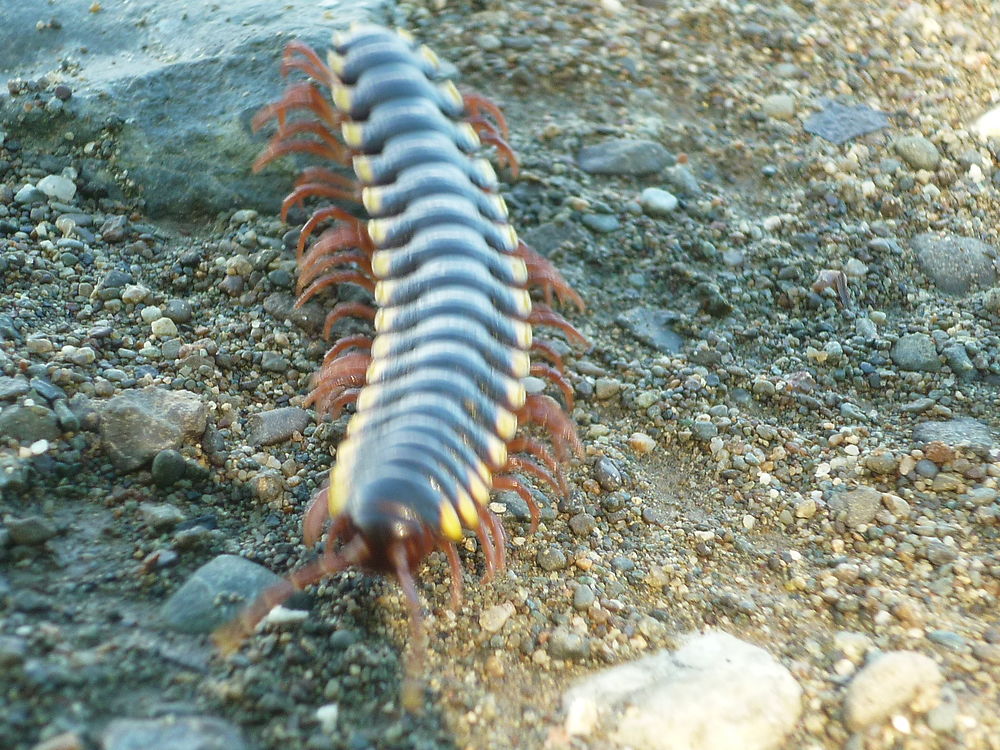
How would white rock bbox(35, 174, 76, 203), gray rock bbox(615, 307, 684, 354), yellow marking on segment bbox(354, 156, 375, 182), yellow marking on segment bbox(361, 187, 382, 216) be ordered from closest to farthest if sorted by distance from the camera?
yellow marking on segment bbox(361, 187, 382, 216) → yellow marking on segment bbox(354, 156, 375, 182) → gray rock bbox(615, 307, 684, 354) → white rock bbox(35, 174, 76, 203)

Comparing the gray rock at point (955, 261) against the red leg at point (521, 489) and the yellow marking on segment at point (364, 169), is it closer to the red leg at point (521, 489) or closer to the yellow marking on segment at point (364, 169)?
the red leg at point (521, 489)

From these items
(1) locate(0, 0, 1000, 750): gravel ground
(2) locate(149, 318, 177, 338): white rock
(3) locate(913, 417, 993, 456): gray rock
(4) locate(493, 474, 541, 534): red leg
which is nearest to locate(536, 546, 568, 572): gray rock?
(1) locate(0, 0, 1000, 750): gravel ground

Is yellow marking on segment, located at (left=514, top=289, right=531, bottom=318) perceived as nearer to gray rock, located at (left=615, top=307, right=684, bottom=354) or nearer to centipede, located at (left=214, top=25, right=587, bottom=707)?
centipede, located at (left=214, top=25, right=587, bottom=707)

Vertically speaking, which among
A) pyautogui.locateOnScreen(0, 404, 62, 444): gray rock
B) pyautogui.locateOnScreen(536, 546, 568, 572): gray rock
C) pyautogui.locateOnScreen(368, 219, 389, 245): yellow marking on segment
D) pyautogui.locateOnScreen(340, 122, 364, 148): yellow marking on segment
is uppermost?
pyautogui.locateOnScreen(340, 122, 364, 148): yellow marking on segment

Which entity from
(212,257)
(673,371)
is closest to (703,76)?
(673,371)

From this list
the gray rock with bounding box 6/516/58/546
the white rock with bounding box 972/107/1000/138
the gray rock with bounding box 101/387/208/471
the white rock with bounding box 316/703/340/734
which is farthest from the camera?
the white rock with bounding box 972/107/1000/138

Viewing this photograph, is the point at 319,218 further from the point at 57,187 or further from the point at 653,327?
the point at 653,327

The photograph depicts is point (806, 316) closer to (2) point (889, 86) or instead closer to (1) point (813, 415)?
(1) point (813, 415)

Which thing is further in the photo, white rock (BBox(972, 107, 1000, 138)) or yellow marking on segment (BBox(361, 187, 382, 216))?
white rock (BBox(972, 107, 1000, 138))
